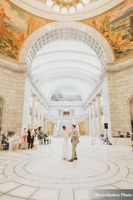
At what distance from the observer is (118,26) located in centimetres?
1623

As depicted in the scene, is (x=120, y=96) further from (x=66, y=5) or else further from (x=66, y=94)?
(x=66, y=94)

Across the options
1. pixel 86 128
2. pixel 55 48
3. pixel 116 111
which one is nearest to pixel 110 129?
pixel 116 111

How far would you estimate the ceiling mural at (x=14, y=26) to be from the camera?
607 inches

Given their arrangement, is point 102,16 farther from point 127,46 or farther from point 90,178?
point 90,178

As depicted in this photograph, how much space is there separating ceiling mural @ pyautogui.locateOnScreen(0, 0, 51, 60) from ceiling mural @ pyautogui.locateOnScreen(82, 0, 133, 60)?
6679 mm

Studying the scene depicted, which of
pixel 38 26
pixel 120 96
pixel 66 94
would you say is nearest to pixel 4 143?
pixel 120 96

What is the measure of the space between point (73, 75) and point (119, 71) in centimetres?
2219

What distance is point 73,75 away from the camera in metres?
37.8

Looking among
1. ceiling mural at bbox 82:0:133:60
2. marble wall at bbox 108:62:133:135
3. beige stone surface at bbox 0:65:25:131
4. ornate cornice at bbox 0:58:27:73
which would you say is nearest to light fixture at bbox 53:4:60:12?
ceiling mural at bbox 82:0:133:60

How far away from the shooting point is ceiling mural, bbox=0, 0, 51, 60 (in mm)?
15422

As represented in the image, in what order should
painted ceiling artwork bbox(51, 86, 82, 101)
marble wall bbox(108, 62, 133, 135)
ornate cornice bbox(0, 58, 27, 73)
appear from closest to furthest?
1. marble wall bbox(108, 62, 133, 135)
2. ornate cornice bbox(0, 58, 27, 73)
3. painted ceiling artwork bbox(51, 86, 82, 101)

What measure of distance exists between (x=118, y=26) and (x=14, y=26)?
36.7 feet

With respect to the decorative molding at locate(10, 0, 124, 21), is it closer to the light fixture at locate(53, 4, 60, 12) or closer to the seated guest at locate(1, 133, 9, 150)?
the light fixture at locate(53, 4, 60, 12)

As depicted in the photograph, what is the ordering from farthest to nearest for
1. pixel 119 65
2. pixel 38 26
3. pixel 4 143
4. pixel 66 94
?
pixel 66 94
pixel 38 26
pixel 119 65
pixel 4 143
